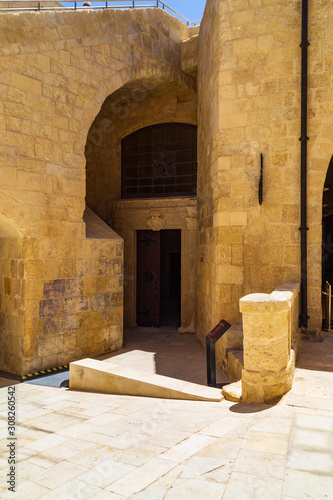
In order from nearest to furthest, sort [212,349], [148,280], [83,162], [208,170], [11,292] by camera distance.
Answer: [212,349] → [11,292] → [83,162] → [208,170] → [148,280]

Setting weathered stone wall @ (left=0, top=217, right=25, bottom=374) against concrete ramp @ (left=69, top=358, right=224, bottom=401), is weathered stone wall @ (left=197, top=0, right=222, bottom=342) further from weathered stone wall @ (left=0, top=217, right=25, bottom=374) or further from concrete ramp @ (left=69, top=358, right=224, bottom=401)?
weathered stone wall @ (left=0, top=217, right=25, bottom=374)

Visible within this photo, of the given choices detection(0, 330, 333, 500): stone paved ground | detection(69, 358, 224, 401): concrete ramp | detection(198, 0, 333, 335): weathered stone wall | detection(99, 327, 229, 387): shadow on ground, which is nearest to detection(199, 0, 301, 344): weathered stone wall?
detection(198, 0, 333, 335): weathered stone wall

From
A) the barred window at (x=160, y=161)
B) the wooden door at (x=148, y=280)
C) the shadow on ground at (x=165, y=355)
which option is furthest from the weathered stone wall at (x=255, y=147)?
the wooden door at (x=148, y=280)

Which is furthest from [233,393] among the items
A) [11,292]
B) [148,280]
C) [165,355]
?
[148,280]

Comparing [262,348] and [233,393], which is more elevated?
[262,348]

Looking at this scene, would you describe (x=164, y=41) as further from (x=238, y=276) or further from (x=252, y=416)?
(x=252, y=416)

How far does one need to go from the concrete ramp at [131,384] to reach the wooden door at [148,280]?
4206mm

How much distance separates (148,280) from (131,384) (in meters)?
4.99

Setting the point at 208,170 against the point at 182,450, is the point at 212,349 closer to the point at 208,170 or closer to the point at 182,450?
the point at 182,450

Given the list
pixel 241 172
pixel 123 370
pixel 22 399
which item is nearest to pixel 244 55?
pixel 241 172

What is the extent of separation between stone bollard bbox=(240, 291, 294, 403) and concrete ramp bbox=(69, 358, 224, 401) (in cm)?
39

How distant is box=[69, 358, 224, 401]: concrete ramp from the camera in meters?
3.85

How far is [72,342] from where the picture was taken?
6445 millimetres

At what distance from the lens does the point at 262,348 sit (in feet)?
10.9
